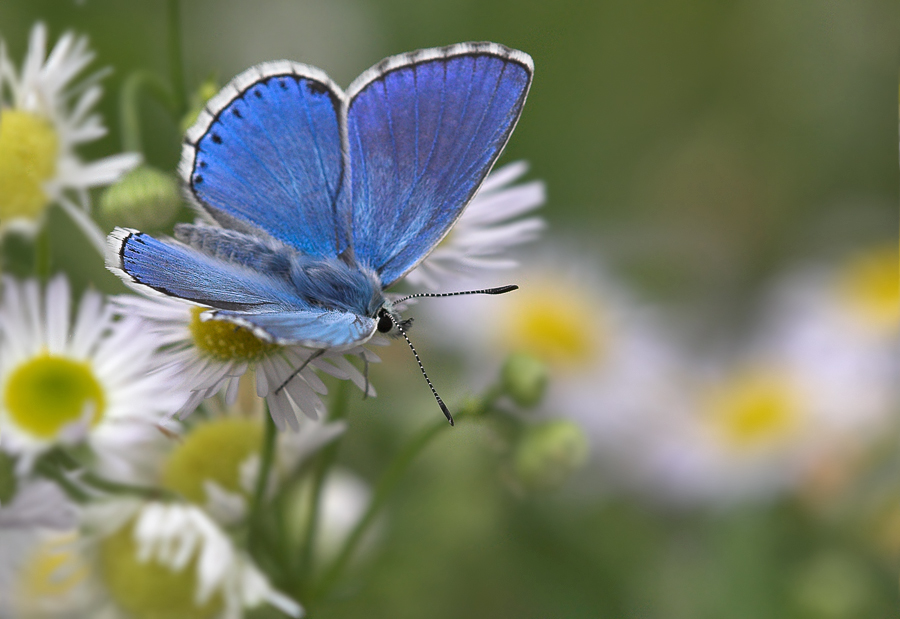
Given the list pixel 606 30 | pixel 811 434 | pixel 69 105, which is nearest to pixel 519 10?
pixel 606 30

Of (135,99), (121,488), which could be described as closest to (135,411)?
(121,488)

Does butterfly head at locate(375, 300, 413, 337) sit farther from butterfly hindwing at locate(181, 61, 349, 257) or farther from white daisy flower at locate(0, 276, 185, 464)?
white daisy flower at locate(0, 276, 185, 464)

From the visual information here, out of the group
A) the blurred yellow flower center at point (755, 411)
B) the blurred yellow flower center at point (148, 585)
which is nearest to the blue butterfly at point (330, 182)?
the blurred yellow flower center at point (148, 585)

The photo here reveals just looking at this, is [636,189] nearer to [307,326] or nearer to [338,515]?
[338,515]

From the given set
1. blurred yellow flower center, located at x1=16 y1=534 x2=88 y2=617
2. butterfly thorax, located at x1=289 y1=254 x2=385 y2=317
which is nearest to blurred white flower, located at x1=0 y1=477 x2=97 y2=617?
blurred yellow flower center, located at x1=16 y1=534 x2=88 y2=617

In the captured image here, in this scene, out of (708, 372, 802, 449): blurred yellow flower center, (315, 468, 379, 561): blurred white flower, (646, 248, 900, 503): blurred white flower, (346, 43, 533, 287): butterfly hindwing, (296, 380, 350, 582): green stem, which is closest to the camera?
(346, 43, 533, 287): butterfly hindwing

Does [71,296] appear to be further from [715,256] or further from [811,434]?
[715,256]
